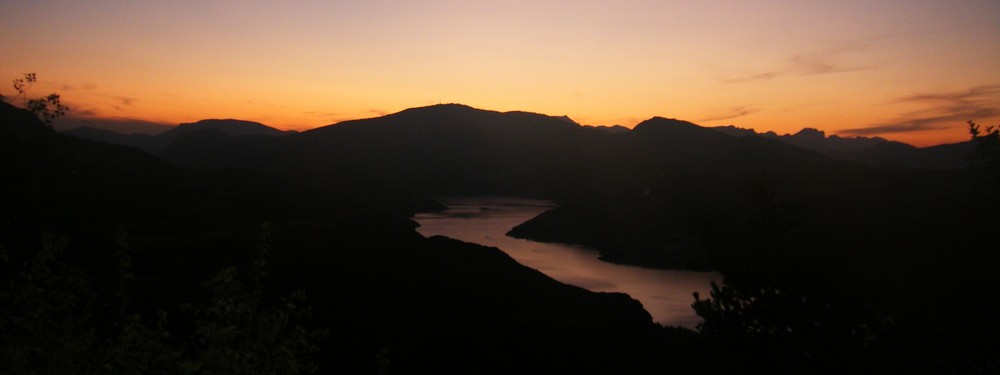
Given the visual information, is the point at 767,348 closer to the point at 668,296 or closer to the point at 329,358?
the point at 329,358

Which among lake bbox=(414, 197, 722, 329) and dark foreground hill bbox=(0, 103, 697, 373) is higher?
dark foreground hill bbox=(0, 103, 697, 373)

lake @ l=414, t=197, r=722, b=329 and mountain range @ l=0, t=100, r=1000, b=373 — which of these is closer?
mountain range @ l=0, t=100, r=1000, b=373

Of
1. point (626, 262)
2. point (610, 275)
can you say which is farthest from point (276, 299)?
point (626, 262)

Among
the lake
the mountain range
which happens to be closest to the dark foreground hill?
the mountain range

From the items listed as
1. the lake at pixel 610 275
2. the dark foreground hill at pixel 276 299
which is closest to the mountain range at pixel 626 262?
the dark foreground hill at pixel 276 299

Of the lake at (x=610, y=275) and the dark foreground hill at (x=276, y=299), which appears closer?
the dark foreground hill at (x=276, y=299)

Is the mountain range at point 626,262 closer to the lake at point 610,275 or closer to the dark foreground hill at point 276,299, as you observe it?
the dark foreground hill at point 276,299

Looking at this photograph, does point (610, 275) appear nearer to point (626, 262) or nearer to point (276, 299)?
point (626, 262)

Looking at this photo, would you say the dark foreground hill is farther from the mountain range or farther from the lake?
the lake

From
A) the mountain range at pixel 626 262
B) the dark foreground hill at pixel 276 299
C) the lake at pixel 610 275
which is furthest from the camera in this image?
the lake at pixel 610 275

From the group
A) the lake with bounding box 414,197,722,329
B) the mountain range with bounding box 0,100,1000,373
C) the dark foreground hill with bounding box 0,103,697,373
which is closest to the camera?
the dark foreground hill with bounding box 0,103,697,373
